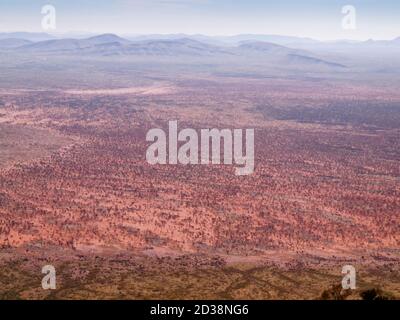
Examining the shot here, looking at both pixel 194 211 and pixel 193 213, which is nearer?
pixel 193 213

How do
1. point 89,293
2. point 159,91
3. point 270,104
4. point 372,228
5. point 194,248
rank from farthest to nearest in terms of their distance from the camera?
1. point 159,91
2. point 270,104
3. point 372,228
4. point 194,248
5. point 89,293

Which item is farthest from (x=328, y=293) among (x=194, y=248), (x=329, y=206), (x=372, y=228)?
(x=329, y=206)

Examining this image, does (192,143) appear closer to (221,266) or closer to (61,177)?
(61,177)
